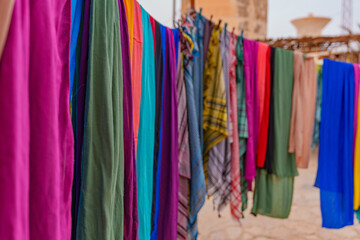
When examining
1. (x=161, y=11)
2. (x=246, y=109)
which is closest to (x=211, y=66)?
(x=246, y=109)

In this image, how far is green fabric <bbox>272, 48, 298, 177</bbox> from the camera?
1794 mm

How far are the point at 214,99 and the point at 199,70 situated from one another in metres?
0.17

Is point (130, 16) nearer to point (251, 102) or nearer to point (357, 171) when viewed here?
point (251, 102)

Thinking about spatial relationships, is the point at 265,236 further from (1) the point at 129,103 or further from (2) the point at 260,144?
(1) the point at 129,103

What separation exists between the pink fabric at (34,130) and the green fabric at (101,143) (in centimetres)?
8

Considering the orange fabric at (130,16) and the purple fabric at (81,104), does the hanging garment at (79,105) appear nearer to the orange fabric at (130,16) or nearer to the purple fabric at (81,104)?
the purple fabric at (81,104)

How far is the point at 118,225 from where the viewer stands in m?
0.73

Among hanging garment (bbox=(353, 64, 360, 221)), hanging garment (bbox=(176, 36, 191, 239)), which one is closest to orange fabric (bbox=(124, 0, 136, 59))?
hanging garment (bbox=(176, 36, 191, 239))

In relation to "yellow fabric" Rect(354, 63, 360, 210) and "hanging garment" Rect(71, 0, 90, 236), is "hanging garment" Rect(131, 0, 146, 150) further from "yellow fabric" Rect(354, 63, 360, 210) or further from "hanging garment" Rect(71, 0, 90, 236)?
"yellow fabric" Rect(354, 63, 360, 210)

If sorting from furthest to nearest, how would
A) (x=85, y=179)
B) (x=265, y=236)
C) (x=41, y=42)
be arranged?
(x=265, y=236) → (x=85, y=179) → (x=41, y=42)

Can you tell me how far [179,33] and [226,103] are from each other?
447 mm

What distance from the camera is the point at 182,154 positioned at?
1.36 meters

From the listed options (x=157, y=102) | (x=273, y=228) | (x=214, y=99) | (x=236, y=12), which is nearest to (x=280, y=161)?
(x=214, y=99)

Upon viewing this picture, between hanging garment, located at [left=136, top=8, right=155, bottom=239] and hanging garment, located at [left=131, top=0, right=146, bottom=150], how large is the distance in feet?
0.13
